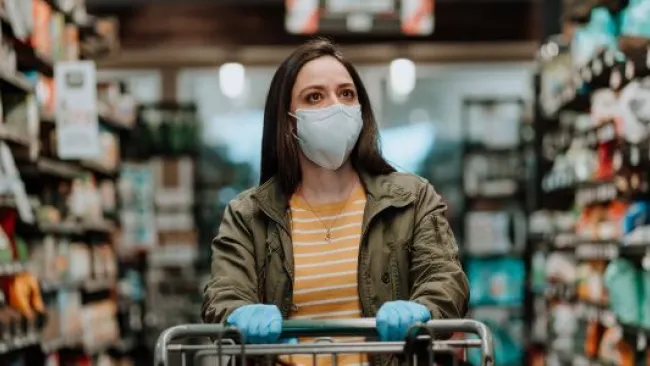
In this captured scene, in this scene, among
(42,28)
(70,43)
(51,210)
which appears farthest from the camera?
(70,43)

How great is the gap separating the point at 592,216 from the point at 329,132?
180 inches

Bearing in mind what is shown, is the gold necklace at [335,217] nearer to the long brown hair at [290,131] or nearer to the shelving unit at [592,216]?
the long brown hair at [290,131]

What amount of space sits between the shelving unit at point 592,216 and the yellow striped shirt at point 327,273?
8.34 feet

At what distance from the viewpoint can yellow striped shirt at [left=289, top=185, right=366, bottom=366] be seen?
3010 millimetres

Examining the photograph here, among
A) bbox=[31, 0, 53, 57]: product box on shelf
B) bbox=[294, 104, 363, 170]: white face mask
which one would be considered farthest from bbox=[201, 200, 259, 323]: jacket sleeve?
bbox=[31, 0, 53, 57]: product box on shelf

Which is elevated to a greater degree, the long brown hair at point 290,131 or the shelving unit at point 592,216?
the long brown hair at point 290,131

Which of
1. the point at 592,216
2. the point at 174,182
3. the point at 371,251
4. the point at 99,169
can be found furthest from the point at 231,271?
the point at 174,182

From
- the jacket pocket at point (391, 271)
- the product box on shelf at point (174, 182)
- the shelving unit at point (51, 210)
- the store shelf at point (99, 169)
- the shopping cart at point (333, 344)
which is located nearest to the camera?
the shopping cart at point (333, 344)

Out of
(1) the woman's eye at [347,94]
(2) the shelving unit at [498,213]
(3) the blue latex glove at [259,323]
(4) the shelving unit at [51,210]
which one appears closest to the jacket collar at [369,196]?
(1) the woman's eye at [347,94]

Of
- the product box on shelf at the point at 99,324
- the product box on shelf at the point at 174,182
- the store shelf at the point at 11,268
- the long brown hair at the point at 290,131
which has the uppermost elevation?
the long brown hair at the point at 290,131

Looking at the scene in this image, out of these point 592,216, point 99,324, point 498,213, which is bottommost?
point 99,324

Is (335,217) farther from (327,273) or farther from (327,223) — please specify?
(327,273)

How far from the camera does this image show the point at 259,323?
268 cm

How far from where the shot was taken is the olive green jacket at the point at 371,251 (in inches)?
119
